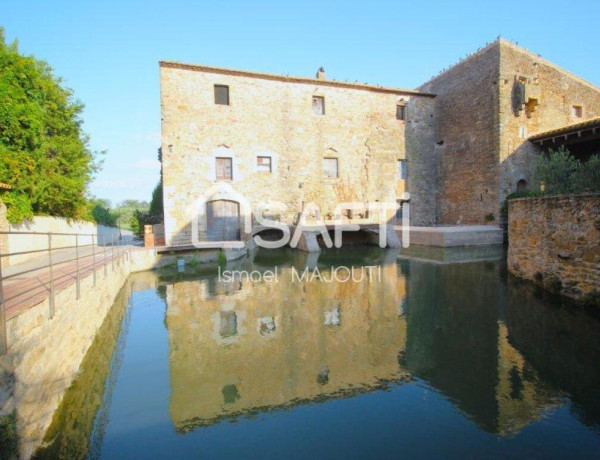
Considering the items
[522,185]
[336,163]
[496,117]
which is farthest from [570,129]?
[336,163]

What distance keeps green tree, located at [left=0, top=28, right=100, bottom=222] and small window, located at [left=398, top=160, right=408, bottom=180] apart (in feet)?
51.1

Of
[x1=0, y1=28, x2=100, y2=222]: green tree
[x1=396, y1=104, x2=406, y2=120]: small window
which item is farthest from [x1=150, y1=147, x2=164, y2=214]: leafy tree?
[x1=396, y1=104, x2=406, y2=120]: small window

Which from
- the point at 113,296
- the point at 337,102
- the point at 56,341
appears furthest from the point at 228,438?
the point at 337,102

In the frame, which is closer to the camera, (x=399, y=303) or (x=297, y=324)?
(x=297, y=324)

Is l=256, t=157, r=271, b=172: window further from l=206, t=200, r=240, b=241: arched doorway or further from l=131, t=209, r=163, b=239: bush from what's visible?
l=131, t=209, r=163, b=239: bush

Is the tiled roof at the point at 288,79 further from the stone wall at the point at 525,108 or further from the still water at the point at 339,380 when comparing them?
the still water at the point at 339,380

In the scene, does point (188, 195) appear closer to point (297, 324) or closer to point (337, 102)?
point (337, 102)

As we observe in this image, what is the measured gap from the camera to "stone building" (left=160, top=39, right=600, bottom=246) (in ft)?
51.2

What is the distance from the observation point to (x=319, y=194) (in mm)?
18250

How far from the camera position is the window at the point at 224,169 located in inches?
640

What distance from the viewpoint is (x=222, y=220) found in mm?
16125

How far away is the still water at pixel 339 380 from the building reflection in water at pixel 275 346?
0.08ft

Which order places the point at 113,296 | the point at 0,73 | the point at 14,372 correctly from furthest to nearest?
the point at 0,73
the point at 113,296
the point at 14,372

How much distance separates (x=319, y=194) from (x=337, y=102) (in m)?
5.05
